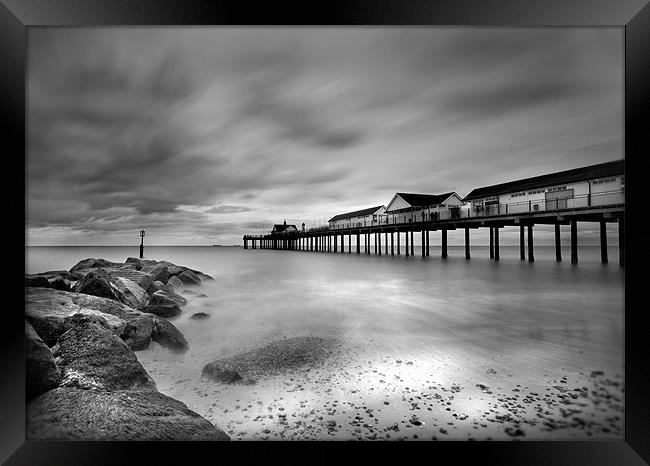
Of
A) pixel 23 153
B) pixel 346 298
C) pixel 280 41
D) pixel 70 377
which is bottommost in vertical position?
pixel 346 298

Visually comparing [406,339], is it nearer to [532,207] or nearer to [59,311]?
[59,311]

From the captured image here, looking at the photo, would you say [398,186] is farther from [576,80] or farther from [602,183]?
[602,183]

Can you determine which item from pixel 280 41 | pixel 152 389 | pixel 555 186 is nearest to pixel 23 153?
pixel 152 389

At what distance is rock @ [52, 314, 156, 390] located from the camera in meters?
1.96

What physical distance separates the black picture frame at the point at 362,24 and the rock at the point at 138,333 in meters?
1.12

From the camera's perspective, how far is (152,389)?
7.12ft

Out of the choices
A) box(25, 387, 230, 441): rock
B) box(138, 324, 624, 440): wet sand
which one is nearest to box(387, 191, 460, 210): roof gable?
box(138, 324, 624, 440): wet sand

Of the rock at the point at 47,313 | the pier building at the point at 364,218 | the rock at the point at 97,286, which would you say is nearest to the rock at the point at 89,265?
the rock at the point at 97,286

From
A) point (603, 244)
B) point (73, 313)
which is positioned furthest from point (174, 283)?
point (603, 244)

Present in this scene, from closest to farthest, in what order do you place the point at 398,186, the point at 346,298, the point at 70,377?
the point at 70,377 → the point at 346,298 → the point at 398,186

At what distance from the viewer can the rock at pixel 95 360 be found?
1.96m

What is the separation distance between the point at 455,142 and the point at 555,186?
5.85m

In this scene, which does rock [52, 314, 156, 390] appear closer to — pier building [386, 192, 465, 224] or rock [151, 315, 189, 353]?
rock [151, 315, 189, 353]

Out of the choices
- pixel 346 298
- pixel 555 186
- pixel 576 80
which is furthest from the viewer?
pixel 555 186
